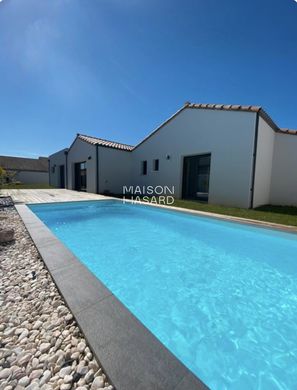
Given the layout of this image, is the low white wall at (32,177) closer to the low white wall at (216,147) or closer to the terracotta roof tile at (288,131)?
the low white wall at (216,147)

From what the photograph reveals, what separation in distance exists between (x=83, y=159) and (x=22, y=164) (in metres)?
24.8

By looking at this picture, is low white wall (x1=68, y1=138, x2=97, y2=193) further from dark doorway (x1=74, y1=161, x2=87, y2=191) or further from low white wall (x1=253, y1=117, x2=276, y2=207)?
low white wall (x1=253, y1=117, x2=276, y2=207)

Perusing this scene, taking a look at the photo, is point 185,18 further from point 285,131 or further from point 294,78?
point 285,131

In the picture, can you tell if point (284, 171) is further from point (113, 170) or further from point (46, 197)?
point (46, 197)

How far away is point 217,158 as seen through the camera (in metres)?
9.29

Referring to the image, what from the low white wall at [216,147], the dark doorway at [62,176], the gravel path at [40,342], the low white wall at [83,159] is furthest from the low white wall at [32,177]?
the gravel path at [40,342]

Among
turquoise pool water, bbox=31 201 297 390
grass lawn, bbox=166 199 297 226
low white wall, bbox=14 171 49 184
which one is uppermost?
low white wall, bbox=14 171 49 184

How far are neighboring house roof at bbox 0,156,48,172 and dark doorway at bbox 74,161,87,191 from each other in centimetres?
2042

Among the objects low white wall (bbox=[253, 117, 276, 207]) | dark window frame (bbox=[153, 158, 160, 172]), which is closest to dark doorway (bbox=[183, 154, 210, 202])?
dark window frame (bbox=[153, 158, 160, 172])

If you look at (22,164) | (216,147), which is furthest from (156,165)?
(22,164)

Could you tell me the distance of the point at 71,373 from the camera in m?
1.16

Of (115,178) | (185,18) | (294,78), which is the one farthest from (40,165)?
(294,78)

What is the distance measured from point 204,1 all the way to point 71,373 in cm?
913

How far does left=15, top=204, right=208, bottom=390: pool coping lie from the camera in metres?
1.10
